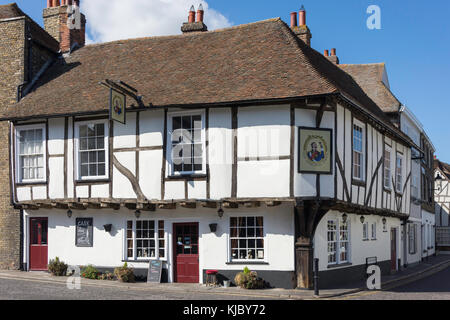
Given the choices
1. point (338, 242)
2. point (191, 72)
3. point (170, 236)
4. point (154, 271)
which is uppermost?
point (191, 72)

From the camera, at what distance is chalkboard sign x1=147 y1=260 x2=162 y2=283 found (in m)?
18.0

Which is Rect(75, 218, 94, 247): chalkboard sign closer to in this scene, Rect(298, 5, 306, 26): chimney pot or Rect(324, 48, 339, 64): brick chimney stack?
Rect(298, 5, 306, 26): chimney pot

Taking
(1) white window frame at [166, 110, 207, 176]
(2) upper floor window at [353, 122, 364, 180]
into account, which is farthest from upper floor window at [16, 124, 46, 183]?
(2) upper floor window at [353, 122, 364, 180]

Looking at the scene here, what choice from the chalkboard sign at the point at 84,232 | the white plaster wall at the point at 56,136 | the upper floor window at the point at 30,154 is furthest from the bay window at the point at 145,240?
the upper floor window at the point at 30,154

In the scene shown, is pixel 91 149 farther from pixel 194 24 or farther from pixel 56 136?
pixel 194 24

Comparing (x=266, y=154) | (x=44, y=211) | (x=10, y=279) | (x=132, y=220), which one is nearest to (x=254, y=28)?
(x=266, y=154)

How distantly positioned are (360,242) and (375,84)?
11.9m

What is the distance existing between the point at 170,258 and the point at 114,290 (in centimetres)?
250

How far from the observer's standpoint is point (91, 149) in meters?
19.0

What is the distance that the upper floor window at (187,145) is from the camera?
17.7m

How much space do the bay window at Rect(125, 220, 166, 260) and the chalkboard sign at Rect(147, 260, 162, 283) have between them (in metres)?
0.30

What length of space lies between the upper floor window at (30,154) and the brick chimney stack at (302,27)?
11284mm

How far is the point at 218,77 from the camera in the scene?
18.3 m

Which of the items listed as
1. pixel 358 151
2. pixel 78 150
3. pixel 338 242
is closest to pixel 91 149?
pixel 78 150
